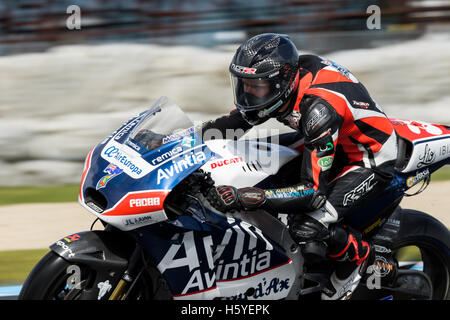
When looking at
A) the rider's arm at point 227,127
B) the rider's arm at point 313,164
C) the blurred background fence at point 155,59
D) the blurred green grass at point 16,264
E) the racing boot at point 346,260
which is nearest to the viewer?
the rider's arm at point 313,164

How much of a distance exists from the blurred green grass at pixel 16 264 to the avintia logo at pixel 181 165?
7.34ft

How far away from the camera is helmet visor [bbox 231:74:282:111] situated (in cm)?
343

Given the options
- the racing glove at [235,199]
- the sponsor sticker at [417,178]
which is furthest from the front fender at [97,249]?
the sponsor sticker at [417,178]

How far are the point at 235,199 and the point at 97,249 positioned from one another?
77 centimetres

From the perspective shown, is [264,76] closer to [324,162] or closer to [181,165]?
[324,162]

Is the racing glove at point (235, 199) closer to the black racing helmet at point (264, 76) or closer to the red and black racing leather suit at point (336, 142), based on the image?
the red and black racing leather suit at point (336, 142)

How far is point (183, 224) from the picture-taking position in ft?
10.7

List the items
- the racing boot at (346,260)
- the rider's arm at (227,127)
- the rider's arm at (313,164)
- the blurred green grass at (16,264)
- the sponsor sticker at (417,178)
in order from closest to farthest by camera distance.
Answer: the rider's arm at (313,164), the racing boot at (346,260), the sponsor sticker at (417,178), the rider's arm at (227,127), the blurred green grass at (16,264)

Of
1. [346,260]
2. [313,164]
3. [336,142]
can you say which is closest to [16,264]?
[346,260]

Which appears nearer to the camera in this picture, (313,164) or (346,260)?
(313,164)

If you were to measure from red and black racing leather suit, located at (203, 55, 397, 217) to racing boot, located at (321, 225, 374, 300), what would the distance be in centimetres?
17

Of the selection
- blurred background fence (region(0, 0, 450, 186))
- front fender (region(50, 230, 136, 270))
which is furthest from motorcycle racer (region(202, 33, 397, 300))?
blurred background fence (region(0, 0, 450, 186))

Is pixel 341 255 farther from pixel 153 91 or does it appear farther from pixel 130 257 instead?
pixel 153 91

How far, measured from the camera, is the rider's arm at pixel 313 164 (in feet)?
10.9
